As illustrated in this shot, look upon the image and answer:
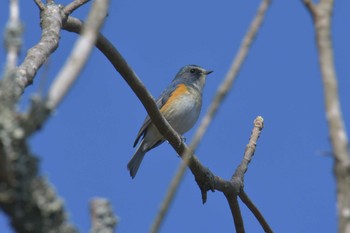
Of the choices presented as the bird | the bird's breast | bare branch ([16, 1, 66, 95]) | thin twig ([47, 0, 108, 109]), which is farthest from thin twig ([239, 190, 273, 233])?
thin twig ([47, 0, 108, 109])

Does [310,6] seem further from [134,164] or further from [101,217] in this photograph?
[134,164]

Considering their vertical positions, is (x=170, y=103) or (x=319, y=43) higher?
(x=170, y=103)

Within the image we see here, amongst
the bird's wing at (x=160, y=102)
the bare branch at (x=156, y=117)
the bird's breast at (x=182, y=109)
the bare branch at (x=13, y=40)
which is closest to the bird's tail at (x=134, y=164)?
the bird's wing at (x=160, y=102)

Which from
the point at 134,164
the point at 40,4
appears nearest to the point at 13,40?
the point at 40,4

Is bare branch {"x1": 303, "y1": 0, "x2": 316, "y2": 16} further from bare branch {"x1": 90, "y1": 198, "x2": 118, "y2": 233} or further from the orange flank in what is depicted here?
the orange flank

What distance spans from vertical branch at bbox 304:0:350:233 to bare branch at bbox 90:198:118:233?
0.80m

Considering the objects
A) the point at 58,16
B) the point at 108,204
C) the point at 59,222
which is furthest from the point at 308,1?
the point at 58,16

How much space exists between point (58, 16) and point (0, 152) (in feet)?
15.1

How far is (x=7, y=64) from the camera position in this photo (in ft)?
9.11

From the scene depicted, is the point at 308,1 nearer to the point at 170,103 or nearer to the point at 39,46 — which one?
the point at 39,46

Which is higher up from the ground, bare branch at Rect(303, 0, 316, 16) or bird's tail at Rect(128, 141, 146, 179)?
bird's tail at Rect(128, 141, 146, 179)

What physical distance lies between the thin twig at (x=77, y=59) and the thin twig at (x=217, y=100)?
477 mm

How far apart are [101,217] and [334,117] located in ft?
2.83

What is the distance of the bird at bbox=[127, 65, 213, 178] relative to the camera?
12.2 m
